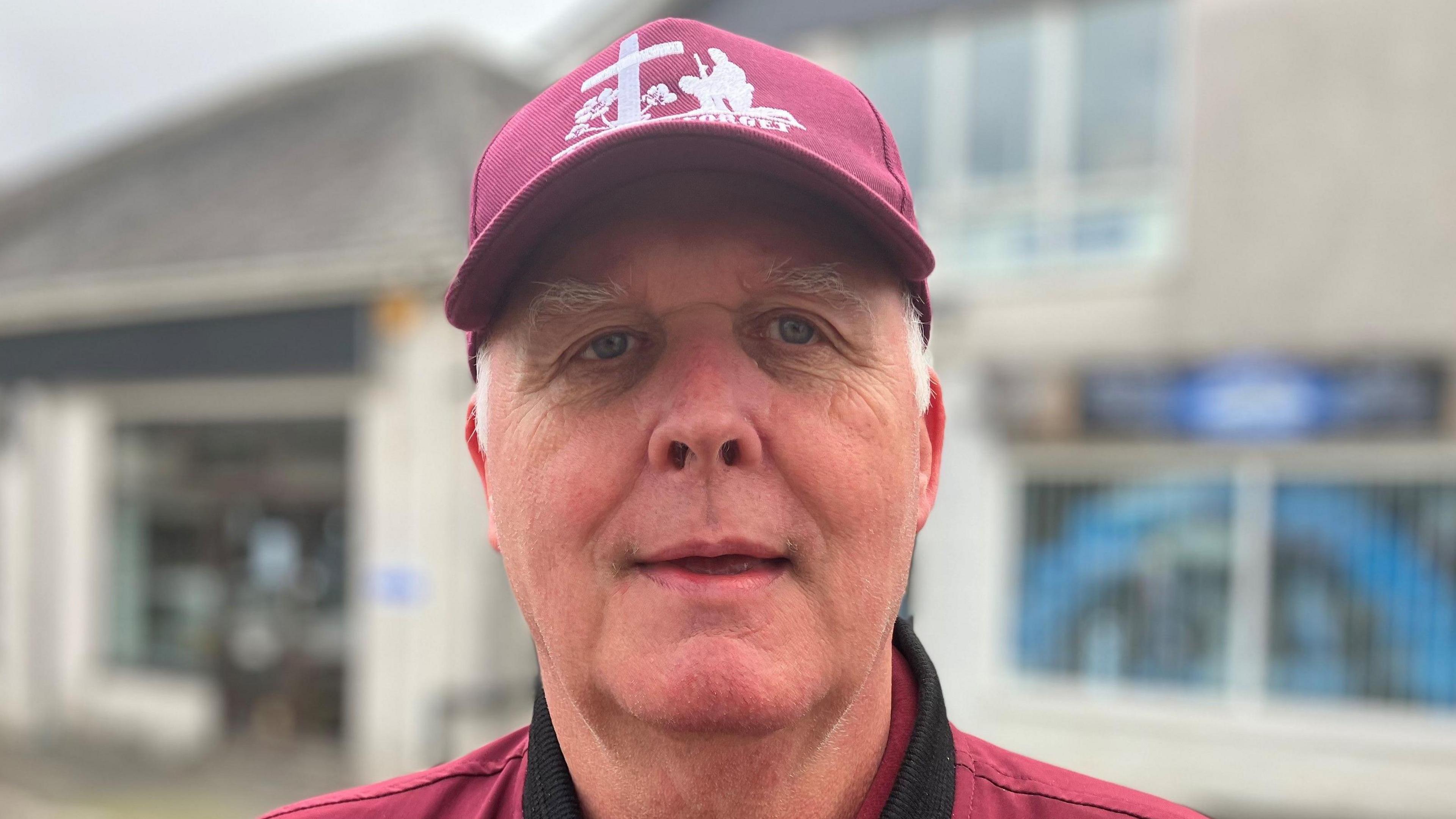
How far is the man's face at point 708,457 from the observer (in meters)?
1.09

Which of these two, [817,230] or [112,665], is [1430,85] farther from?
[112,665]

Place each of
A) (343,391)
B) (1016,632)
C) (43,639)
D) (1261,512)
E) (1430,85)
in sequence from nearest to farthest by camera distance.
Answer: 1. (1430,85)
2. (1261,512)
3. (1016,632)
4. (343,391)
5. (43,639)

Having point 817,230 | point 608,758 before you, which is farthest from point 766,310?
point 608,758

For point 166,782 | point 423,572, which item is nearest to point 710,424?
point 423,572

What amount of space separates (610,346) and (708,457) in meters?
0.19

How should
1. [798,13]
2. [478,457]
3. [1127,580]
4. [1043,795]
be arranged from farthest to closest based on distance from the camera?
[798,13], [1127,580], [478,457], [1043,795]

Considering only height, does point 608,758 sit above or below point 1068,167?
below

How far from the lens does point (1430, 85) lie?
6547 millimetres

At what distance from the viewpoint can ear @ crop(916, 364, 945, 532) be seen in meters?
1.37

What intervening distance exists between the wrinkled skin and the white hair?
0.01 metres

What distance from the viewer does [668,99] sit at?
3.86 feet

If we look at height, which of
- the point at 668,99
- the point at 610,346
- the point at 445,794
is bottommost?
the point at 445,794

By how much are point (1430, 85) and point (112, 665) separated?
39.2 ft

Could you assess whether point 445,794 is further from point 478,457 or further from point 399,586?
point 399,586
